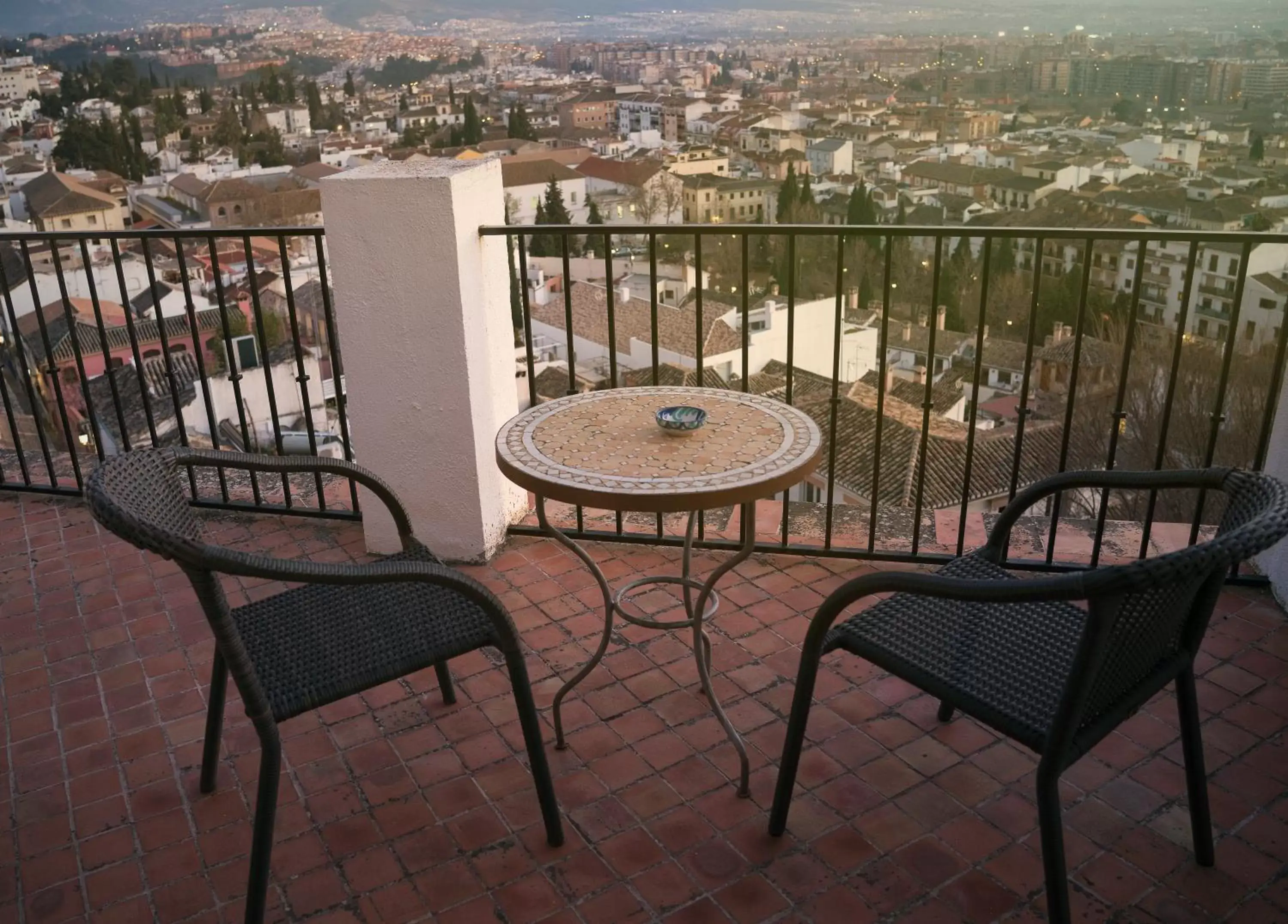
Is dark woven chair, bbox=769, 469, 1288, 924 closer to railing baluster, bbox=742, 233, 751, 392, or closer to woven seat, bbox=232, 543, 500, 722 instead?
woven seat, bbox=232, 543, 500, 722

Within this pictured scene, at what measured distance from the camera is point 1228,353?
276 cm

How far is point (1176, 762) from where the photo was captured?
2.24m

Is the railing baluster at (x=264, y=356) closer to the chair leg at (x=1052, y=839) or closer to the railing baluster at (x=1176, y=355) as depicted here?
the chair leg at (x=1052, y=839)

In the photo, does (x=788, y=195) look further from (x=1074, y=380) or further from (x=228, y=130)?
(x=228, y=130)

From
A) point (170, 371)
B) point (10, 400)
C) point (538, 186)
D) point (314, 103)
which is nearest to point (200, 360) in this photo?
point (170, 371)

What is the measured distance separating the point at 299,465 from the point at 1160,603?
172cm

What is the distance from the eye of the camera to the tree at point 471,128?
48.6 metres

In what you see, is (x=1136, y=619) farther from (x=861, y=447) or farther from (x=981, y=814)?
(x=861, y=447)

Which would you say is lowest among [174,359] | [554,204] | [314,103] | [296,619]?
[554,204]

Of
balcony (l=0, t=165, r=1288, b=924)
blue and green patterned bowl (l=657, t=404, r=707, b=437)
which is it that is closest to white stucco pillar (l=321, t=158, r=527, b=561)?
balcony (l=0, t=165, r=1288, b=924)

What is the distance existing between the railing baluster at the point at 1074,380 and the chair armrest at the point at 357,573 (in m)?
1.52

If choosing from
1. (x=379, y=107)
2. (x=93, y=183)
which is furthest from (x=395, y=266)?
(x=379, y=107)

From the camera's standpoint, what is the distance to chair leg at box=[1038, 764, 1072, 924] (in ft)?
5.18

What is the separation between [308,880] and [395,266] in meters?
1.80
